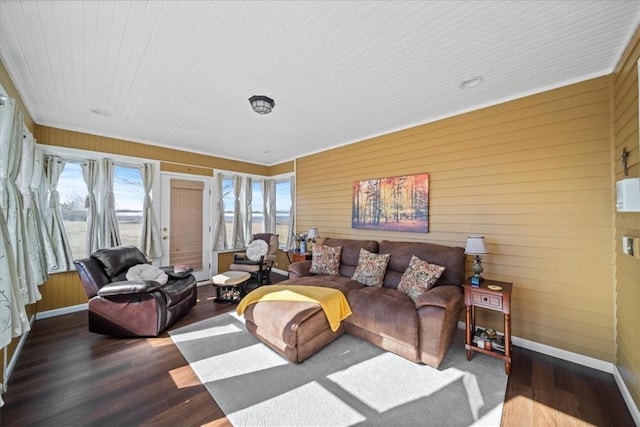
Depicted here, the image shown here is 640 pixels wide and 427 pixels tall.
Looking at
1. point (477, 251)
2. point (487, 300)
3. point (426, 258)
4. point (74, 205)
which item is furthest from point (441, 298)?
point (74, 205)

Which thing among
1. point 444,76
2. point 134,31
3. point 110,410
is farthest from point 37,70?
point 444,76

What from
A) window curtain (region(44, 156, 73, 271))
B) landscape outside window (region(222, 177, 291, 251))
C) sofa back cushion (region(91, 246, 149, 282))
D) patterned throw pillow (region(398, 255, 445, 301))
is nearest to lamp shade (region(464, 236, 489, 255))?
patterned throw pillow (region(398, 255, 445, 301))

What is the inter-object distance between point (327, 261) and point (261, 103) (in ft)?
8.01

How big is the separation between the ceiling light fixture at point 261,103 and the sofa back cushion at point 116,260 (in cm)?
280

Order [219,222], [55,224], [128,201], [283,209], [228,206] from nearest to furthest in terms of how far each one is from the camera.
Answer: [55,224]
[128,201]
[219,222]
[228,206]
[283,209]

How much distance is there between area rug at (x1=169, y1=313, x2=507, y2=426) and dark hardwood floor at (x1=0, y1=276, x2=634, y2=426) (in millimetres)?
138

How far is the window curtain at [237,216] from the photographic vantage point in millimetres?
5852

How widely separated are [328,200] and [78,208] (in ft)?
13.6

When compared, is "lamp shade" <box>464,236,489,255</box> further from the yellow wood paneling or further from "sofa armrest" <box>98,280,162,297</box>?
the yellow wood paneling

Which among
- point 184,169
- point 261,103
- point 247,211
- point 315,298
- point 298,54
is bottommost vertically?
point 315,298

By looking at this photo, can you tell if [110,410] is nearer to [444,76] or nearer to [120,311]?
[120,311]

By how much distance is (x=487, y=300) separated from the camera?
250 centimetres

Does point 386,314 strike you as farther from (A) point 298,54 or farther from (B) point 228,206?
(B) point 228,206

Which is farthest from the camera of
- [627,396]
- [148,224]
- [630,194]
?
[148,224]
